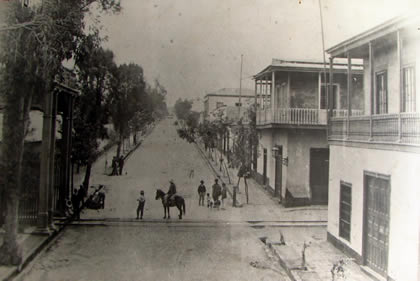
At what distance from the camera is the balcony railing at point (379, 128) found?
6.83 m

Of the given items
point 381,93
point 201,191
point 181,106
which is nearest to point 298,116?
point 381,93

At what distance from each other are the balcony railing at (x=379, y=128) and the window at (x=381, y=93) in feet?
3.36

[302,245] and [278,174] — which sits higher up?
[278,174]

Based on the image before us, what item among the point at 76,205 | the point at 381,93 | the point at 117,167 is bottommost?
the point at 76,205

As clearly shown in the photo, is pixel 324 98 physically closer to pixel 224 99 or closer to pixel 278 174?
pixel 278 174

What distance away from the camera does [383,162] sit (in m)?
7.62

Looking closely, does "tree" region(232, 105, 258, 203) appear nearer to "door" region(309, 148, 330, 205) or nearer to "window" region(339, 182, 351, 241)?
"door" region(309, 148, 330, 205)

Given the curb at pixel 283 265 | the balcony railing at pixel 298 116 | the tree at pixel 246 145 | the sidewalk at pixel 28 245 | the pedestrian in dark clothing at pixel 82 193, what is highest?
the balcony railing at pixel 298 116

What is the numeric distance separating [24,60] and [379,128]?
7140mm

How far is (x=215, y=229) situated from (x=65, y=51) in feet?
21.0

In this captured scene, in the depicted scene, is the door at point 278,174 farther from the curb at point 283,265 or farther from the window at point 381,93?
the window at point 381,93

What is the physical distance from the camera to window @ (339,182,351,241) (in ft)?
30.5

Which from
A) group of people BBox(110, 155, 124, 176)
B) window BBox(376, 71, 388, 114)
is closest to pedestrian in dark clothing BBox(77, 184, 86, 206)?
group of people BBox(110, 155, 124, 176)

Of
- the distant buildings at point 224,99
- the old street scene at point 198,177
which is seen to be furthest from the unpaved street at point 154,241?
the distant buildings at point 224,99
